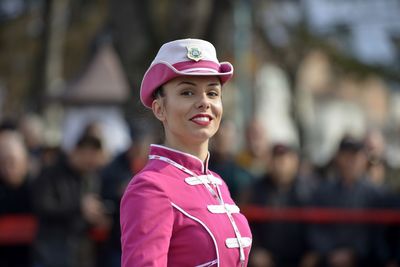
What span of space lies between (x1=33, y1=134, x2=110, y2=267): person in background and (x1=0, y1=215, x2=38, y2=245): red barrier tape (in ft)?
0.60

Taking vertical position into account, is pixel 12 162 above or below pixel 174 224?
below

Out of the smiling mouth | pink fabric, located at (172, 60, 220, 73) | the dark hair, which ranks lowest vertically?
the dark hair

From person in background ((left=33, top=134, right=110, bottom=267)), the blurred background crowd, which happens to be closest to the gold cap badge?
the blurred background crowd

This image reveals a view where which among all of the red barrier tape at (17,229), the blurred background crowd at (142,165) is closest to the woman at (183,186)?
the blurred background crowd at (142,165)

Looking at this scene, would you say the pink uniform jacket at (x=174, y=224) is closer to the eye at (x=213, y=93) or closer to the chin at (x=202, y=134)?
the chin at (x=202, y=134)

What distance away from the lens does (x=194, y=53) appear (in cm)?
464

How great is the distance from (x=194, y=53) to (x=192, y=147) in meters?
0.39

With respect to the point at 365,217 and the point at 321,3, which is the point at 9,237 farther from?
the point at 321,3

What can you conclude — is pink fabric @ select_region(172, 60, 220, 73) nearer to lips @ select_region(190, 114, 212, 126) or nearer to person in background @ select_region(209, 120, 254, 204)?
lips @ select_region(190, 114, 212, 126)

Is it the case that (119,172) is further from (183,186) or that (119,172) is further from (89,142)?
(183,186)

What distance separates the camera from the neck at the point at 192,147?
473cm

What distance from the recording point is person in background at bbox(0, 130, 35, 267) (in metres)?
9.55

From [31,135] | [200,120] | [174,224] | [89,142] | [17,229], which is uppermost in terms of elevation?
[200,120]

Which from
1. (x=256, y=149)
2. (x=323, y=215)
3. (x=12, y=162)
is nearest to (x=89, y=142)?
(x=12, y=162)
